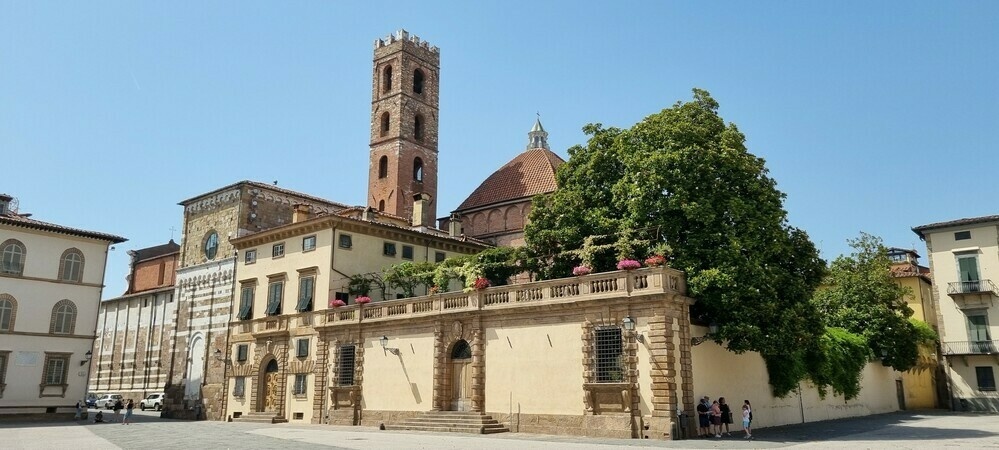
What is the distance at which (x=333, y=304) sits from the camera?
3453cm

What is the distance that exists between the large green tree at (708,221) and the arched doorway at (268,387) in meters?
16.0

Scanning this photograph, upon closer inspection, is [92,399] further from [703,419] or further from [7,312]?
[703,419]

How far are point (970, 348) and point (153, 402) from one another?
2035 inches

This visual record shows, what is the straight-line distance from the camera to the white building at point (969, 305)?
43.6m

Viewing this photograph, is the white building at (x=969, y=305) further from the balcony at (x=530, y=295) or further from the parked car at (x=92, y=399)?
the parked car at (x=92, y=399)

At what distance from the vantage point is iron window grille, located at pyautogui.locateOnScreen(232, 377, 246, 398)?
39.1m

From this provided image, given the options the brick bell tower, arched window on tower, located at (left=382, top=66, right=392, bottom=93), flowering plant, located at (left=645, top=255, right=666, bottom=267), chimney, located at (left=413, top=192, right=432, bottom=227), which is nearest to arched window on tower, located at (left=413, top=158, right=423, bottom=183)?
the brick bell tower

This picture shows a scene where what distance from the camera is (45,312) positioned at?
38.8 metres

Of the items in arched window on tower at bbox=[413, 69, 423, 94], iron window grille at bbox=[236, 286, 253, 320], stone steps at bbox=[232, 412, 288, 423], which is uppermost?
arched window on tower at bbox=[413, 69, 423, 94]

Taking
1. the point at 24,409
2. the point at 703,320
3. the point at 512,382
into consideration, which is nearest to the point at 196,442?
the point at 512,382

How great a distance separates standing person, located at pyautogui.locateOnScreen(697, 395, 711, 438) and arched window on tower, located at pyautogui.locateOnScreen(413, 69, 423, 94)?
45.0 m

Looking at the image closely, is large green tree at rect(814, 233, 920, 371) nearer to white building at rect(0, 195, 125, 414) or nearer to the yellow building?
the yellow building

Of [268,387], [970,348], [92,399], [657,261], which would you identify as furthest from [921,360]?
[92,399]

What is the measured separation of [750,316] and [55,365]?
Result: 34.1 meters
